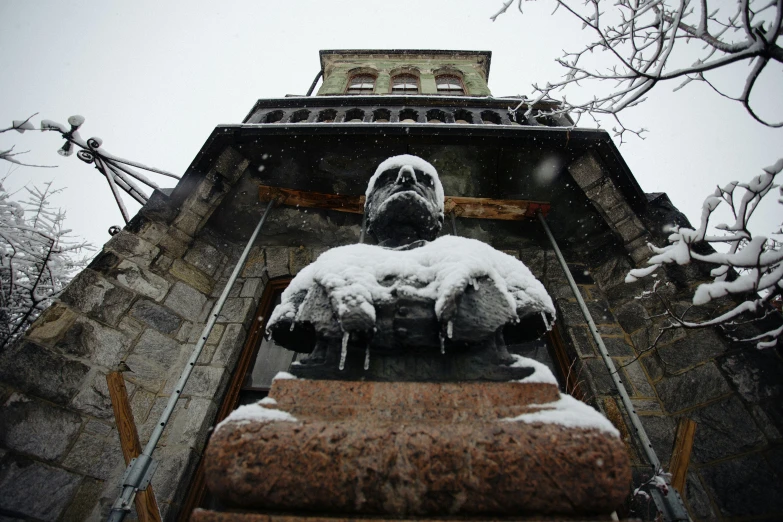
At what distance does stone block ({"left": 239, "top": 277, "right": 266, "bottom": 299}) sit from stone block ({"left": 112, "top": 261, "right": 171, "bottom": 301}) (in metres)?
0.67

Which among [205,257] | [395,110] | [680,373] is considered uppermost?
[395,110]

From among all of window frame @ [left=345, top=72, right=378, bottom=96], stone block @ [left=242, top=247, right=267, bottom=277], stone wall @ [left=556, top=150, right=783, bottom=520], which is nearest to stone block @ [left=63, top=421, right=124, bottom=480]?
stone block @ [left=242, top=247, right=267, bottom=277]

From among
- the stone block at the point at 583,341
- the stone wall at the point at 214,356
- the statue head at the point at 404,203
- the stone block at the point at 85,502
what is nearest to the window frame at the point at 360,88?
the stone wall at the point at 214,356

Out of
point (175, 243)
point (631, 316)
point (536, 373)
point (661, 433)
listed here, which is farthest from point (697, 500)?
point (175, 243)

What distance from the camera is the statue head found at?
1.75 m

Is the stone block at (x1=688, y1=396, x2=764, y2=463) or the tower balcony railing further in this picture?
the tower balcony railing

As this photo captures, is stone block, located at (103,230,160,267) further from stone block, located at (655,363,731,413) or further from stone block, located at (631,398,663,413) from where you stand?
stone block, located at (655,363,731,413)

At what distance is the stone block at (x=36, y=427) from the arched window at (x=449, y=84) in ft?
29.3

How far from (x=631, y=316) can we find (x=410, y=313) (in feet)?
9.85

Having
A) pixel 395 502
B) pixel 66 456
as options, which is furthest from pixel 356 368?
pixel 66 456

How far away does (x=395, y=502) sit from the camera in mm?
832

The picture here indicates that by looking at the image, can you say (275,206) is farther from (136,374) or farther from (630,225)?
(630,225)

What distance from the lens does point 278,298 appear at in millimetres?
3971

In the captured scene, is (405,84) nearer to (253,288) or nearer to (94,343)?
(253,288)
